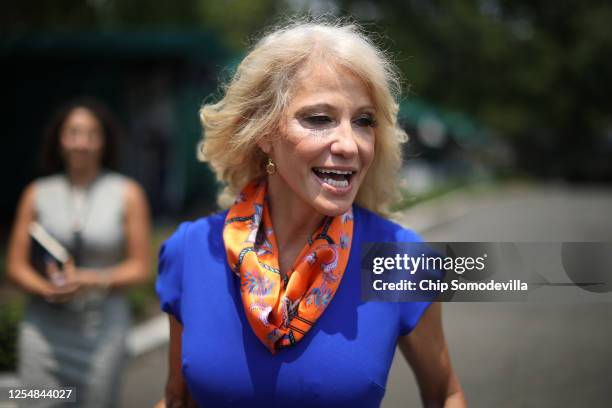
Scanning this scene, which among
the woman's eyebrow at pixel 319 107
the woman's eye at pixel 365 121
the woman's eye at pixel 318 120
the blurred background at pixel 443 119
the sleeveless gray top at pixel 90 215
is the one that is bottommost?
the woman's eye at pixel 318 120

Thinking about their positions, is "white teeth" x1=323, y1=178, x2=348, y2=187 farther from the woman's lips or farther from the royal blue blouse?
the royal blue blouse

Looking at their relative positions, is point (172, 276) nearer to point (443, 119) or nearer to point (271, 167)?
point (271, 167)

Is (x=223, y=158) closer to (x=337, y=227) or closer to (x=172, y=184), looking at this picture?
(x=337, y=227)

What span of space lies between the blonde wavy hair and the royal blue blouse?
0.31 m

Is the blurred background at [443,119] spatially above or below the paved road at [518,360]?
above

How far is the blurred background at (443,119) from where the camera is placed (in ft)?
17.6

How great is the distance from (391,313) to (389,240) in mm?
233

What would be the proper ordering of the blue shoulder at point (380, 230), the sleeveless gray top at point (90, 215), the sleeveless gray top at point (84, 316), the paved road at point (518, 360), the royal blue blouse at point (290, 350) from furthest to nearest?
the paved road at point (518, 360) < the sleeveless gray top at point (90, 215) < the sleeveless gray top at point (84, 316) < the blue shoulder at point (380, 230) < the royal blue blouse at point (290, 350)

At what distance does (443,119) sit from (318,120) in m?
33.7

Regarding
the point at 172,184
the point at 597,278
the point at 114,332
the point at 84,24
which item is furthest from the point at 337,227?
the point at 84,24

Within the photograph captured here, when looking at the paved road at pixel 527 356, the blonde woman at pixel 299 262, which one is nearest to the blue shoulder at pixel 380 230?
the blonde woman at pixel 299 262

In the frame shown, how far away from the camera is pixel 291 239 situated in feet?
6.81

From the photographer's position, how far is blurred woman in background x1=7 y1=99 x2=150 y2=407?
3.21 metres

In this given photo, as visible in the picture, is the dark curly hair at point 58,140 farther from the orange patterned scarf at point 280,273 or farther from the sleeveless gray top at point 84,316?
the orange patterned scarf at point 280,273
